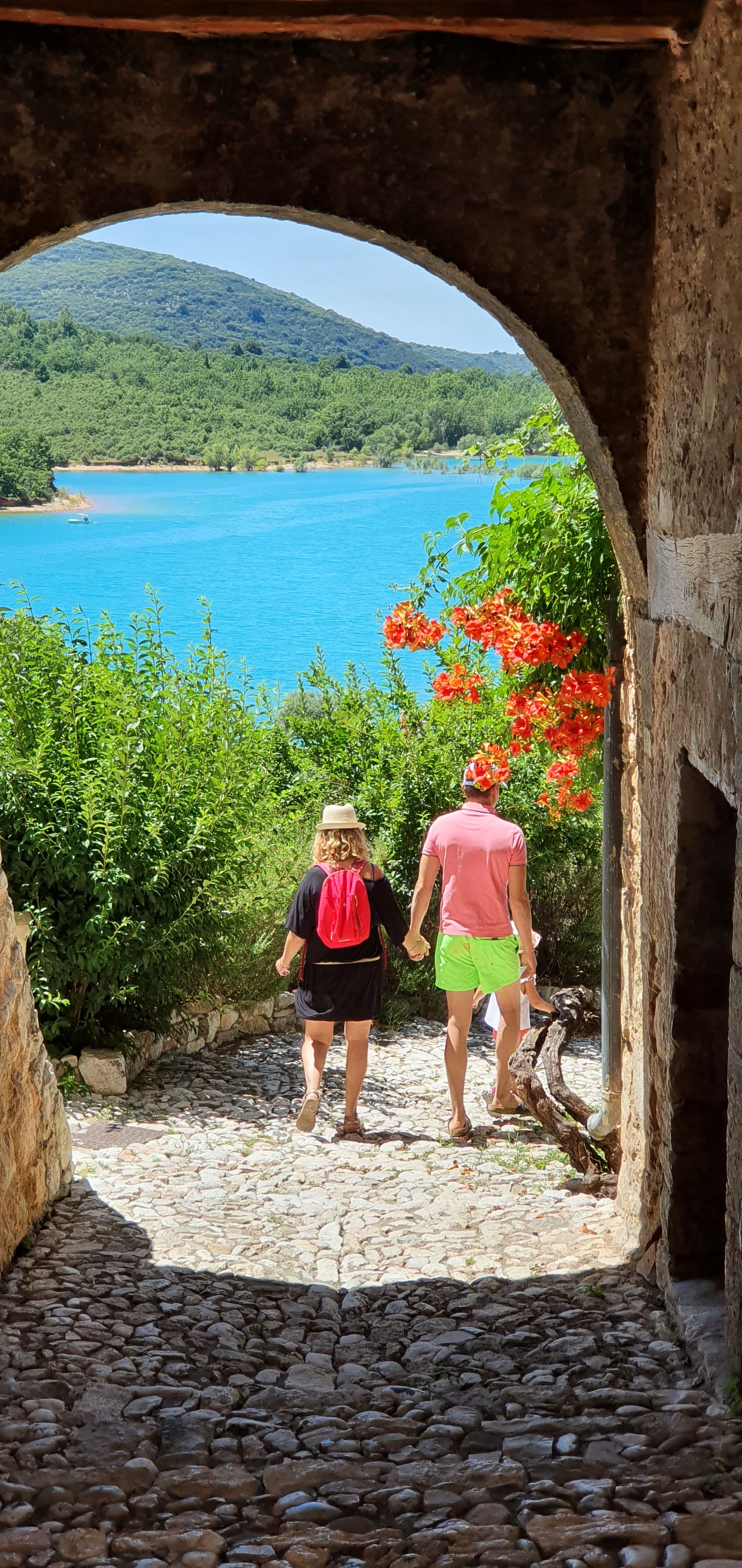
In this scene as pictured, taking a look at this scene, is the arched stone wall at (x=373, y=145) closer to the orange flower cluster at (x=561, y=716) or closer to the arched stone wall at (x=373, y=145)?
the arched stone wall at (x=373, y=145)

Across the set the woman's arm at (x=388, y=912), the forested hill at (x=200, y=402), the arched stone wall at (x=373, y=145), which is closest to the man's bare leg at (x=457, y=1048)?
the woman's arm at (x=388, y=912)

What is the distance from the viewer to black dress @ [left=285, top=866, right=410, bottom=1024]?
545 centimetres

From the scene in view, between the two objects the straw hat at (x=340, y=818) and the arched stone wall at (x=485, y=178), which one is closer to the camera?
the arched stone wall at (x=485, y=178)

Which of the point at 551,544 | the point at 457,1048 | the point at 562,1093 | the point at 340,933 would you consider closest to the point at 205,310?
the point at 340,933

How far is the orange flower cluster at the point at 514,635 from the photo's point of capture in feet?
14.5

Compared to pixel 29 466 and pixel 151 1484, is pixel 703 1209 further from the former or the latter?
pixel 29 466

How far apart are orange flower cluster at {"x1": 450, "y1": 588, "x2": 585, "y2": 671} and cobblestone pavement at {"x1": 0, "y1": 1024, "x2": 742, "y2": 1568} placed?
1951mm

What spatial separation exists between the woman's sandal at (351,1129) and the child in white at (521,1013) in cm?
74

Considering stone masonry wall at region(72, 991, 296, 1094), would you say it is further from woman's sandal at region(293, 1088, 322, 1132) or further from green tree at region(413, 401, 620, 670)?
green tree at region(413, 401, 620, 670)

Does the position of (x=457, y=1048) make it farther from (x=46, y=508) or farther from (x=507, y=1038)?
(x=46, y=508)

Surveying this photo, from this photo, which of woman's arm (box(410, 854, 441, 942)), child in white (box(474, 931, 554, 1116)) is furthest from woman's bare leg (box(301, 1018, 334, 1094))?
child in white (box(474, 931, 554, 1116))

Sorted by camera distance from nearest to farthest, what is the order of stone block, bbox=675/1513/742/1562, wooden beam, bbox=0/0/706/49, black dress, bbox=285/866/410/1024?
stone block, bbox=675/1513/742/1562, wooden beam, bbox=0/0/706/49, black dress, bbox=285/866/410/1024

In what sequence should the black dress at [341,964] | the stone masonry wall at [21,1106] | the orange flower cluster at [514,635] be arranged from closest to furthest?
the stone masonry wall at [21,1106]
the orange flower cluster at [514,635]
the black dress at [341,964]

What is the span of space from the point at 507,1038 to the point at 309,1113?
1004mm
